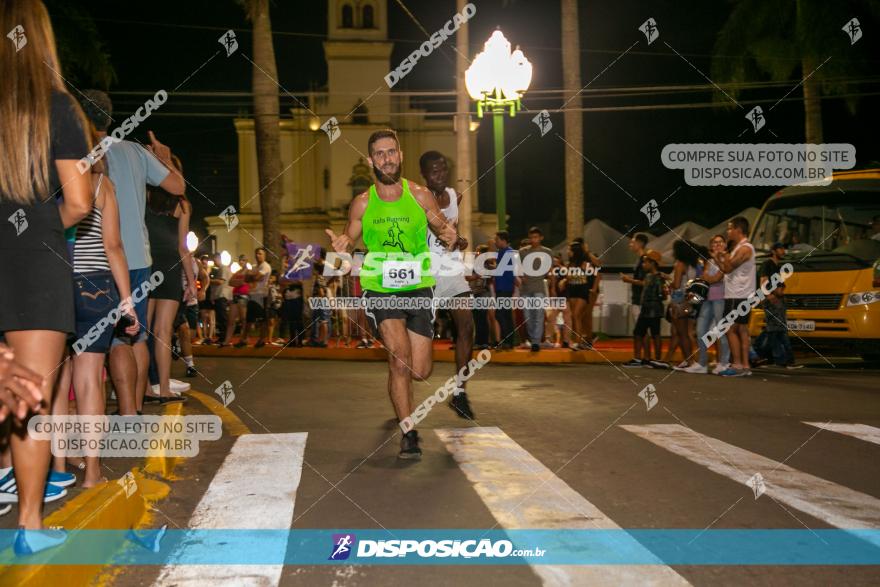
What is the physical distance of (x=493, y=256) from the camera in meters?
15.6

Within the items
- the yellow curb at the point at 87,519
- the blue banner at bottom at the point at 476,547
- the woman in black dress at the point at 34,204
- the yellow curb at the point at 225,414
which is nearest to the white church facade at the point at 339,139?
the yellow curb at the point at 225,414

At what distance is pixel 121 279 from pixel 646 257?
32.5 ft

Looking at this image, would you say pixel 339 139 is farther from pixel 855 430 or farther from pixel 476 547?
pixel 476 547

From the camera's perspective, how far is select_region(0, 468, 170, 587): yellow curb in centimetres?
309

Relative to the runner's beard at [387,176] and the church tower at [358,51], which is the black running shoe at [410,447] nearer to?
the runner's beard at [387,176]

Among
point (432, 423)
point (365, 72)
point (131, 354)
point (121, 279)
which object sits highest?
point (365, 72)

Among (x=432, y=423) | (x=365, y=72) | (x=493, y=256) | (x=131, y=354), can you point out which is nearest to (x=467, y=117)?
(x=493, y=256)

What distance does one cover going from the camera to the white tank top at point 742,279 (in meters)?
12.1

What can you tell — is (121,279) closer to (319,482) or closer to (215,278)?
(319,482)

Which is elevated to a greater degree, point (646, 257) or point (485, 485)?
point (646, 257)

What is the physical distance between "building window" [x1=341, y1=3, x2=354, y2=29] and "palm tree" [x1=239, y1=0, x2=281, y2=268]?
121ft

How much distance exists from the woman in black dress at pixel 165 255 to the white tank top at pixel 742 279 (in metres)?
7.43

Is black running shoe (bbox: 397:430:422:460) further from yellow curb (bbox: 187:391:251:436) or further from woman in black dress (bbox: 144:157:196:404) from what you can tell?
woman in black dress (bbox: 144:157:196:404)

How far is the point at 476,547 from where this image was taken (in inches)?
158
